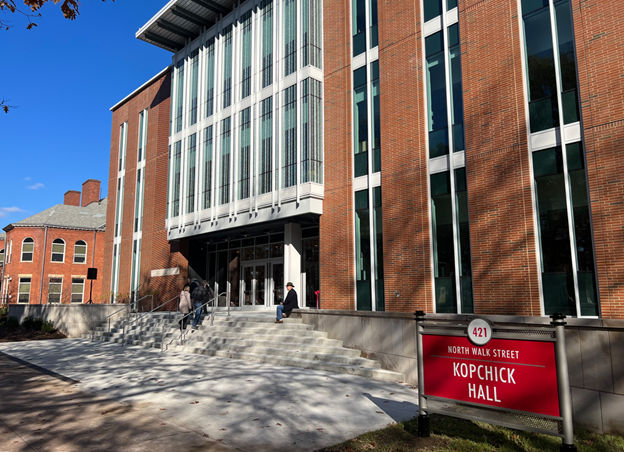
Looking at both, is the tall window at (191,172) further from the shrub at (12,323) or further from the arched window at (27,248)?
the arched window at (27,248)

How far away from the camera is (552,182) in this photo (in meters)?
11.8

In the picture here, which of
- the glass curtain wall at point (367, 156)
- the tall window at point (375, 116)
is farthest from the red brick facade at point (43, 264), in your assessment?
the tall window at point (375, 116)

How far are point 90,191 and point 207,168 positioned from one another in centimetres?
3208

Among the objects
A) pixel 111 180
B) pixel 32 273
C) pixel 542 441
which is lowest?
pixel 542 441

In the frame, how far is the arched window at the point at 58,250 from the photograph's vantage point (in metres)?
43.1

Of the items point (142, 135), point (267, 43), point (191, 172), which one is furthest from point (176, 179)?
point (267, 43)

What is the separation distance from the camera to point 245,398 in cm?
861

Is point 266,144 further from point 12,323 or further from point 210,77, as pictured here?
point 12,323

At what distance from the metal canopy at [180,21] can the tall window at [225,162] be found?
19.7 feet

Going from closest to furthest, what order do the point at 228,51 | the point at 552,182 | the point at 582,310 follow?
the point at 582,310 < the point at 552,182 < the point at 228,51

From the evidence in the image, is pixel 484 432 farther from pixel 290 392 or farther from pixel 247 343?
pixel 247 343

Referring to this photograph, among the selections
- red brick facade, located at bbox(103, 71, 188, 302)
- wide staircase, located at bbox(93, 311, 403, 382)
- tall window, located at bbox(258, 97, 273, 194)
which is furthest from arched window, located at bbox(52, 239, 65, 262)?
tall window, located at bbox(258, 97, 273, 194)

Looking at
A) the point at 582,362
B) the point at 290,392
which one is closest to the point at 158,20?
the point at 290,392

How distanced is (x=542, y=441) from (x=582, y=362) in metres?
2.64
